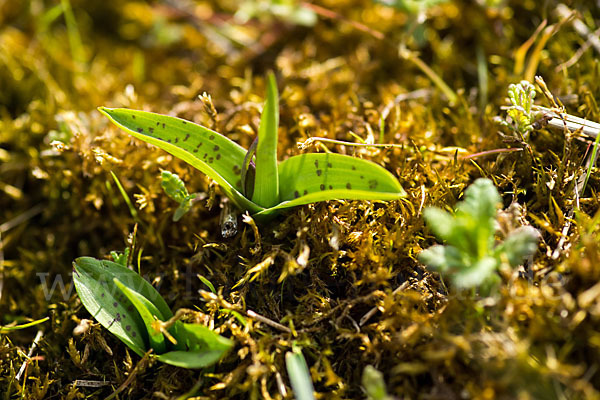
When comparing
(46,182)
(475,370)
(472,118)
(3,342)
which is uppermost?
(472,118)

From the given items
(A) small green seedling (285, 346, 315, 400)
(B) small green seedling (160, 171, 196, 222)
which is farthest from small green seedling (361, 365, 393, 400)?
(B) small green seedling (160, 171, 196, 222)

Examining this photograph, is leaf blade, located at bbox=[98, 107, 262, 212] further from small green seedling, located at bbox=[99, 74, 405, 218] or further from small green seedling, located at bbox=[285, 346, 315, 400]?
small green seedling, located at bbox=[285, 346, 315, 400]

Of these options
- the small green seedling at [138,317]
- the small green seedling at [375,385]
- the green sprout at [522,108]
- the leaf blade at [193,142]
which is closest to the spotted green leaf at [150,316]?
the small green seedling at [138,317]

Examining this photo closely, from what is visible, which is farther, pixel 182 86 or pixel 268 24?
pixel 268 24

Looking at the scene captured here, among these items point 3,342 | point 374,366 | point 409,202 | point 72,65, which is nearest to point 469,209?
point 409,202

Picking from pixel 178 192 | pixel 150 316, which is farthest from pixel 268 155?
pixel 150 316

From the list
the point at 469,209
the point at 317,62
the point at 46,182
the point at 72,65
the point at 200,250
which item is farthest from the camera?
the point at 72,65

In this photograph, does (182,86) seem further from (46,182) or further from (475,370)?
(475,370)

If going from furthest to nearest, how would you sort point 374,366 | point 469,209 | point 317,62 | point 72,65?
point 72,65, point 317,62, point 374,366, point 469,209
